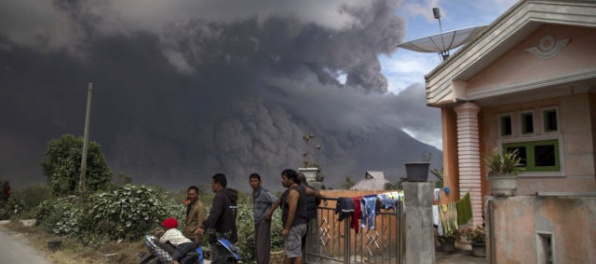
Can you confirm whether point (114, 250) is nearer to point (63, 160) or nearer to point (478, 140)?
point (478, 140)

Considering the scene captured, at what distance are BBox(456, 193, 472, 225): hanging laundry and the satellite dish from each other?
4999 millimetres

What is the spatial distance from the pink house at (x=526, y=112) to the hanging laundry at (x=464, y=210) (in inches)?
7.0

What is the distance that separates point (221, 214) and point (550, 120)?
27.6 ft

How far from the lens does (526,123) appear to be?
36.2 ft

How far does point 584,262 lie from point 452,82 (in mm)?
5722

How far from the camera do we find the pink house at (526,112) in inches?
289

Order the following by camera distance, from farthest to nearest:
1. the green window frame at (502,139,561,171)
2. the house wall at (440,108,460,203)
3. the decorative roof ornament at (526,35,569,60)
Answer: the house wall at (440,108,460,203) < the green window frame at (502,139,561,171) < the decorative roof ornament at (526,35,569,60)

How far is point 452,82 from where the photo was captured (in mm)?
11234

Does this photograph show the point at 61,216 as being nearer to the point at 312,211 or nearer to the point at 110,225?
the point at 110,225


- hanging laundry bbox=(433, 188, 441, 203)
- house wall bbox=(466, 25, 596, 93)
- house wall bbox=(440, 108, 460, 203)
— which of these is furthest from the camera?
house wall bbox=(440, 108, 460, 203)

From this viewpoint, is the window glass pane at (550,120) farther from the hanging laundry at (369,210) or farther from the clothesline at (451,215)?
the hanging laundry at (369,210)

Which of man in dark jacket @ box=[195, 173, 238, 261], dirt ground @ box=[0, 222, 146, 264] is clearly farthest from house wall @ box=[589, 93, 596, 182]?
dirt ground @ box=[0, 222, 146, 264]

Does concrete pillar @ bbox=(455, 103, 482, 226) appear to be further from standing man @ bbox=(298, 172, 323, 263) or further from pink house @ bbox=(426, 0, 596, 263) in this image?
standing man @ bbox=(298, 172, 323, 263)

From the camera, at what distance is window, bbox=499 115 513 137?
11422 millimetres
